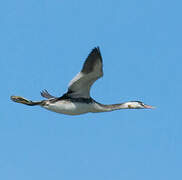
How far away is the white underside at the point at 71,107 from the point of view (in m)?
21.1

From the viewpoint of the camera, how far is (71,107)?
21.1m

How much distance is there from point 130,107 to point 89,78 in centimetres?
281

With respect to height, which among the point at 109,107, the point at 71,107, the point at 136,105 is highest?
the point at 136,105

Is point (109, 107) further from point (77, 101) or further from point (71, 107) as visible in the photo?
point (71, 107)

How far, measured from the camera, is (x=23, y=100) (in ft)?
71.2

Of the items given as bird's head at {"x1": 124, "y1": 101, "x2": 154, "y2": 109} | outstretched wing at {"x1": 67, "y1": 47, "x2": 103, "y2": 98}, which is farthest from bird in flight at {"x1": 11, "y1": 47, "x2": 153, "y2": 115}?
bird's head at {"x1": 124, "y1": 101, "x2": 154, "y2": 109}

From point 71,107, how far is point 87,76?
149 centimetres

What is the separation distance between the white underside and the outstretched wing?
0.36m

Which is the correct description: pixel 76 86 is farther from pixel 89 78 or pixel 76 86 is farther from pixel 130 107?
pixel 130 107

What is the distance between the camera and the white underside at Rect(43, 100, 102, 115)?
21.1m

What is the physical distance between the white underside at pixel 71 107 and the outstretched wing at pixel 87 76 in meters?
0.36

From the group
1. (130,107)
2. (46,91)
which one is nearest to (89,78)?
(130,107)

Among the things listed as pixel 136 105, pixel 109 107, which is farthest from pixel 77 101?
pixel 136 105

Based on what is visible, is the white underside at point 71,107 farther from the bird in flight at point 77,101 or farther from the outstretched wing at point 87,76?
the outstretched wing at point 87,76
